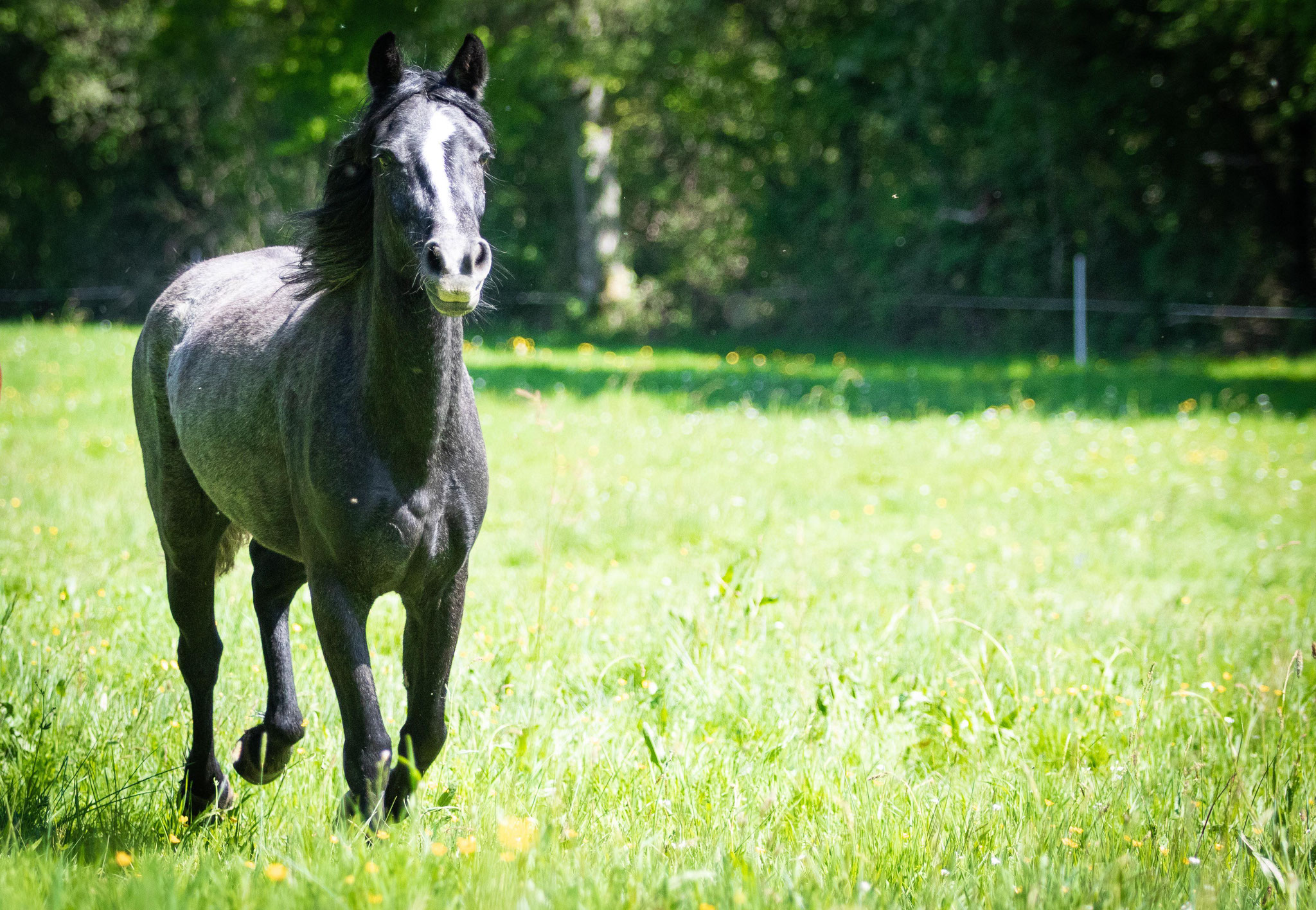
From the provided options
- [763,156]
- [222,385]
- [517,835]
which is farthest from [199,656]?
[763,156]

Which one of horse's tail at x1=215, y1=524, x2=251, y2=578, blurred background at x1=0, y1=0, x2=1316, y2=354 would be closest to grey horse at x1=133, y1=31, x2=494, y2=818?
horse's tail at x1=215, y1=524, x2=251, y2=578

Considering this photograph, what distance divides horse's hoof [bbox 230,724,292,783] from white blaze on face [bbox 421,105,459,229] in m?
1.64

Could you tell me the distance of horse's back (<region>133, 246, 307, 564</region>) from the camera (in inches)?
123

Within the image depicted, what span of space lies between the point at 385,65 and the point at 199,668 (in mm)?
1993

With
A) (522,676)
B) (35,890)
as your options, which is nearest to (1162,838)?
(522,676)

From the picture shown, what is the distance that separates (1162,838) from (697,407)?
30.0 ft

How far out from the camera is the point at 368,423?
9.11 feet

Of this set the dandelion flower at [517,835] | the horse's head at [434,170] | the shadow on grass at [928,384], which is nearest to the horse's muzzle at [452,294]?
the horse's head at [434,170]

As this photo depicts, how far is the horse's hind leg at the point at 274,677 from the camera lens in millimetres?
3090

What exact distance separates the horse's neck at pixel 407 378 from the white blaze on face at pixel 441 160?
32cm

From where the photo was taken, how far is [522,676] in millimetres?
3953

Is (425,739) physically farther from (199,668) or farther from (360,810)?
(199,668)

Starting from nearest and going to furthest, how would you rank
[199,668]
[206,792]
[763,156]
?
[206,792] < [199,668] < [763,156]

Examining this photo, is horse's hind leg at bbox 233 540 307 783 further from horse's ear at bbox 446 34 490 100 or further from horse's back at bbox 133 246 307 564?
horse's ear at bbox 446 34 490 100
